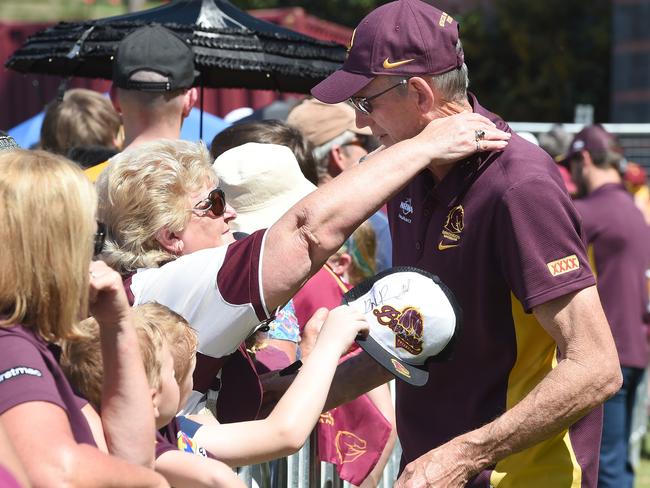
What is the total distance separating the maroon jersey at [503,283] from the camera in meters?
2.75

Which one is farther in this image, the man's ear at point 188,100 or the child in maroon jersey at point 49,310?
the man's ear at point 188,100

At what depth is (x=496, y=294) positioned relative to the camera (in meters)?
2.88

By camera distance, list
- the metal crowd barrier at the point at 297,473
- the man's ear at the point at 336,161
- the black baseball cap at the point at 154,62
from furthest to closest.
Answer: the man's ear at the point at 336,161, the black baseball cap at the point at 154,62, the metal crowd barrier at the point at 297,473

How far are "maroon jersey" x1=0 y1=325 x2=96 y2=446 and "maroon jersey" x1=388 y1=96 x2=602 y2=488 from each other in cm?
115

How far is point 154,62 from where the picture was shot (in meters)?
4.61

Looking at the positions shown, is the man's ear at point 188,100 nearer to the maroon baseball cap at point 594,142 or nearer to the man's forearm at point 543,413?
the man's forearm at point 543,413

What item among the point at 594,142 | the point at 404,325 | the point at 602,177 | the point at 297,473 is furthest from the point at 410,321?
the point at 594,142

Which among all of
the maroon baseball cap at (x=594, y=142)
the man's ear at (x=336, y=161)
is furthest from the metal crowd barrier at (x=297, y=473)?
the maroon baseball cap at (x=594, y=142)

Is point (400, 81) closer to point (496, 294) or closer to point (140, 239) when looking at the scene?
point (496, 294)

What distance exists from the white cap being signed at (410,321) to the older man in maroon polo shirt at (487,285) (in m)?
0.12

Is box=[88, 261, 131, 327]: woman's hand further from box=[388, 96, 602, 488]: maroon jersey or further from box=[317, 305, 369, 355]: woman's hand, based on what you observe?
box=[388, 96, 602, 488]: maroon jersey

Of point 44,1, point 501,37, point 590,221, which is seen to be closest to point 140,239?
point 590,221

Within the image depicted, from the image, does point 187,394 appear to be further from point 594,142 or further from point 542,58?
point 542,58

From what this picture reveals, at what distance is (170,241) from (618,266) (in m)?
4.51
